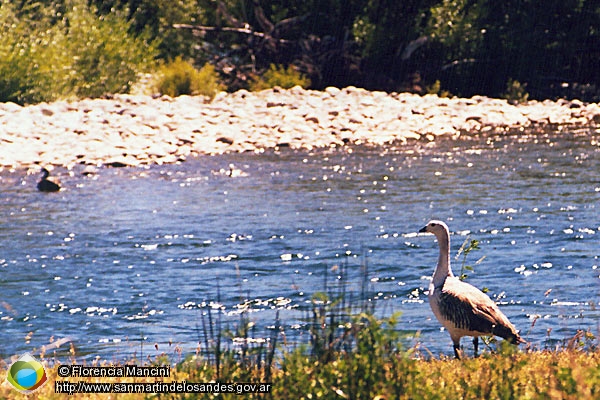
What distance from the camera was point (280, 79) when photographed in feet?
141

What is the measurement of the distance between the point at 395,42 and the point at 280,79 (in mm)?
5301

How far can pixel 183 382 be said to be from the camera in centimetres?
731

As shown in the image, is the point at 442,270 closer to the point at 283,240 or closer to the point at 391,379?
the point at 391,379

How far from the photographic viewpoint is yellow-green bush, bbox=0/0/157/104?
3609cm

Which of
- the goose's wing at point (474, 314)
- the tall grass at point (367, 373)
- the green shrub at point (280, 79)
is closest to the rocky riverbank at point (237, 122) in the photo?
the green shrub at point (280, 79)

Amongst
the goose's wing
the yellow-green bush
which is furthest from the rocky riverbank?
the goose's wing

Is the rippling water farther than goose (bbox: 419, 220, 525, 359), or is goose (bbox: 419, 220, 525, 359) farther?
the rippling water

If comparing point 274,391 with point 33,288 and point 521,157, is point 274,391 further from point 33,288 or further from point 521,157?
point 521,157

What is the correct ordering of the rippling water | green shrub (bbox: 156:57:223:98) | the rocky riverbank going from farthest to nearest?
1. green shrub (bbox: 156:57:223:98)
2. the rocky riverbank
3. the rippling water

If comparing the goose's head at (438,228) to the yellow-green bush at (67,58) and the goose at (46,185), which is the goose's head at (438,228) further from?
the yellow-green bush at (67,58)

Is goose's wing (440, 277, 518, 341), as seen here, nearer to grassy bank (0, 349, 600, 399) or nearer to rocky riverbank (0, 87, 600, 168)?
grassy bank (0, 349, 600, 399)

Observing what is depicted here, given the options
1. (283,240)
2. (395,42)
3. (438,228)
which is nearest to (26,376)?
(438,228)

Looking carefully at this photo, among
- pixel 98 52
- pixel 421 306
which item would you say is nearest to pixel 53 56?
pixel 98 52

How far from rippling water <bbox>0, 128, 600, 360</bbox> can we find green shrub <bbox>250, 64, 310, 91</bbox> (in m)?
11.1
